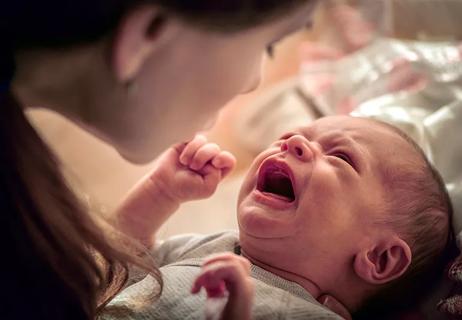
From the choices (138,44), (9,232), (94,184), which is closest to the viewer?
(138,44)

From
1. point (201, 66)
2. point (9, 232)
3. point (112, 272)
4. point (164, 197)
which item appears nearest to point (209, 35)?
point (201, 66)

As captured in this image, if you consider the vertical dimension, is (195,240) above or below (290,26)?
below

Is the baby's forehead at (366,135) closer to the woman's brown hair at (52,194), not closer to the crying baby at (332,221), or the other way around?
the crying baby at (332,221)

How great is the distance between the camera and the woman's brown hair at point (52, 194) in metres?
0.42

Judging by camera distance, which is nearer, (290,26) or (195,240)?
(290,26)

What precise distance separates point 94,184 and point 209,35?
2.92ft

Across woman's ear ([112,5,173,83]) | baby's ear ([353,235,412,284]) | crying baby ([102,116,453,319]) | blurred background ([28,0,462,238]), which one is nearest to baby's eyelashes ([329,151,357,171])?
crying baby ([102,116,453,319])

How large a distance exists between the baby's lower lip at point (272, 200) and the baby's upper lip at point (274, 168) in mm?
16

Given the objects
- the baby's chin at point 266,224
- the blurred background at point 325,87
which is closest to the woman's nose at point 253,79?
the baby's chin at point 266,224

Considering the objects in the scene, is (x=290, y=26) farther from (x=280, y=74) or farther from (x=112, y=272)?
(x=280, y=74)

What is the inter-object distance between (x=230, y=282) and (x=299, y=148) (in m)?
0.30

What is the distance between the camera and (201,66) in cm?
47

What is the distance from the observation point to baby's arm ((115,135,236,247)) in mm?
900

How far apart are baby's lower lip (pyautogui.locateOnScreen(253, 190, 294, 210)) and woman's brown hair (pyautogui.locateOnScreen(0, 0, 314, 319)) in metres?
0.16
